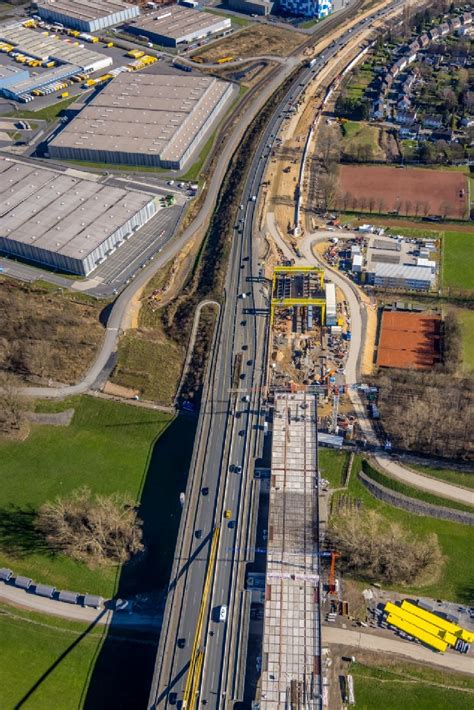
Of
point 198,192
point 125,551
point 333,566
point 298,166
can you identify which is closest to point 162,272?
point 198,192

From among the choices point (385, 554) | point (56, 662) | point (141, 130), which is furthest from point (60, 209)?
point (385, 554)

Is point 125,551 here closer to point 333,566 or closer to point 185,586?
point 185,586

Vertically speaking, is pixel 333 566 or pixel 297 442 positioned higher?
pixel 297 442

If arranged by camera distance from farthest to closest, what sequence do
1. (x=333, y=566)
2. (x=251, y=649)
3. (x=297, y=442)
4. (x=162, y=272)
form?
(x=162, y=272)
(x=297, y=442)
(x=333, y=566)
(x=251, y=649)

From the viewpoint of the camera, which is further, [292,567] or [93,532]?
[93,532]

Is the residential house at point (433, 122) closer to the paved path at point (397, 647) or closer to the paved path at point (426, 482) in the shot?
the paved path at point (426, 482)

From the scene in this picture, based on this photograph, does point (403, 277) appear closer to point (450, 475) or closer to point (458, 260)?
point (458, 260)
